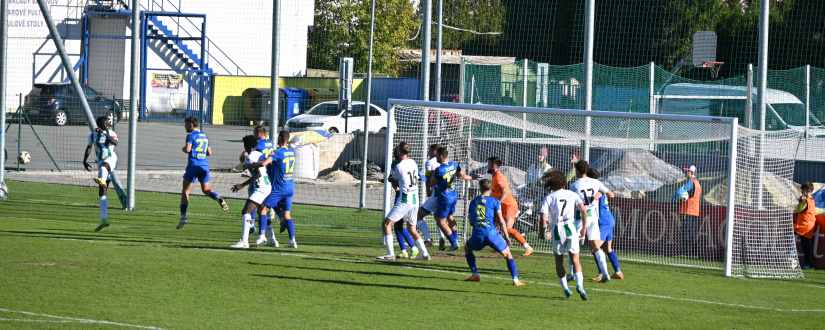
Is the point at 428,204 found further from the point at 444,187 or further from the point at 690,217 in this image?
the point at 690,217

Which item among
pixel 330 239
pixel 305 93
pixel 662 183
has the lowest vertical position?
pixel 330 239

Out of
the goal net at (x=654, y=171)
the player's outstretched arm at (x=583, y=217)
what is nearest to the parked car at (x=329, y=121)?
the goal net at (x=654, y=171)

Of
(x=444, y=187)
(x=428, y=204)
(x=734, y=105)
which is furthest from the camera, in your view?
(x=734, y=105)

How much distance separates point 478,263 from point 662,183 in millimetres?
5437

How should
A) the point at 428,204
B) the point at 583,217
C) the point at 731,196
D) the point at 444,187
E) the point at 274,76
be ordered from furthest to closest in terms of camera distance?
the point at 274,76 < the point at 428,204 < the point at 444,187 < the point at 731,196 < the point at 583,217

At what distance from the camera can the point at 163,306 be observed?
898 cm

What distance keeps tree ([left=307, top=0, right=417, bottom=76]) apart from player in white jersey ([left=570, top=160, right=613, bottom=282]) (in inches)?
558

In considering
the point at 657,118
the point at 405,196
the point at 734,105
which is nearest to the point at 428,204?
the point at 405,196

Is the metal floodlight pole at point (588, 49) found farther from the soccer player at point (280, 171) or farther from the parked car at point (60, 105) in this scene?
the parked car at point (60, 105)

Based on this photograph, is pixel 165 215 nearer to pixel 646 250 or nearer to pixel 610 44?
pixel 646 250

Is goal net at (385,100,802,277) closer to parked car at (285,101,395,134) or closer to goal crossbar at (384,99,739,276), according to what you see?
goal crossbar at (384,99,739,276)

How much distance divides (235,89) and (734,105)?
686 inches

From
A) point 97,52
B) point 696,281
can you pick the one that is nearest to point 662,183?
point 696,281

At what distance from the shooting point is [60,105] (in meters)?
29.4
